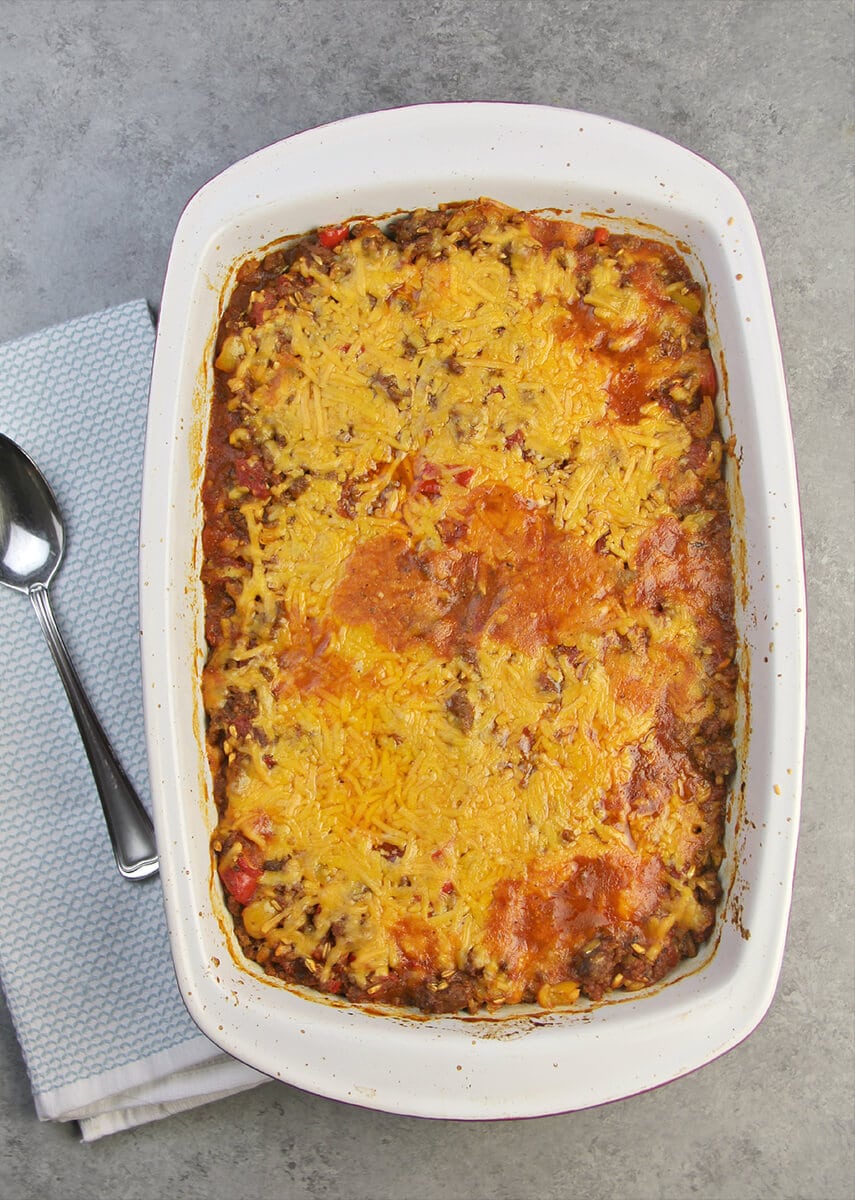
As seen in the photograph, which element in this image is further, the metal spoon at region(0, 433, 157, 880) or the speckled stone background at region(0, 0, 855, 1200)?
the speckled stone background at region(0, 0, 855, 1200)

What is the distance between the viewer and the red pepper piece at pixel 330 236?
6.74 feet

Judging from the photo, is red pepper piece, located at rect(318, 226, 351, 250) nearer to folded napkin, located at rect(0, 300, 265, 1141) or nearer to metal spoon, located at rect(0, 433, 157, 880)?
folded napkin, located at rect(0, 300, 265, 1141)

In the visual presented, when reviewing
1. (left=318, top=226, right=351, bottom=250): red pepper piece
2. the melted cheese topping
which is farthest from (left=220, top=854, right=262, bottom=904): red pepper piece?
(left=318, top=226, right=351, bottom=250): red pepper piece

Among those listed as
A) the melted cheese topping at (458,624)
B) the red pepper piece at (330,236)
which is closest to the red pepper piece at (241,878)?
the melted cheese topping at (458,624)

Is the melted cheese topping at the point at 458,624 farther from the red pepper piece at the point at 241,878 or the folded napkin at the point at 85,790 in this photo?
the folded napkin at the point at 85,790

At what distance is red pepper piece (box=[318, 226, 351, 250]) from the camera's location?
2.05 m

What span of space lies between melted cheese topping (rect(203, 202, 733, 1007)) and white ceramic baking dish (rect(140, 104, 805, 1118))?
0.07 m

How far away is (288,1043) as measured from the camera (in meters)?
1.87

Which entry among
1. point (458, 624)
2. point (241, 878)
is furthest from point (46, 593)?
point (458, 624)

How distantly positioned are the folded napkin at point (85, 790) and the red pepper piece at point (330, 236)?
0.54 m

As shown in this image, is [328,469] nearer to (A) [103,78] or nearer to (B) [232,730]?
(B) [232,730]

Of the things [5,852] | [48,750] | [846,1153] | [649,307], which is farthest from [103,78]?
[846,1153]

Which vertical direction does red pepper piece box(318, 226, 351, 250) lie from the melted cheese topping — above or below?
above

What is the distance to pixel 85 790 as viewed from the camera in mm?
2359
